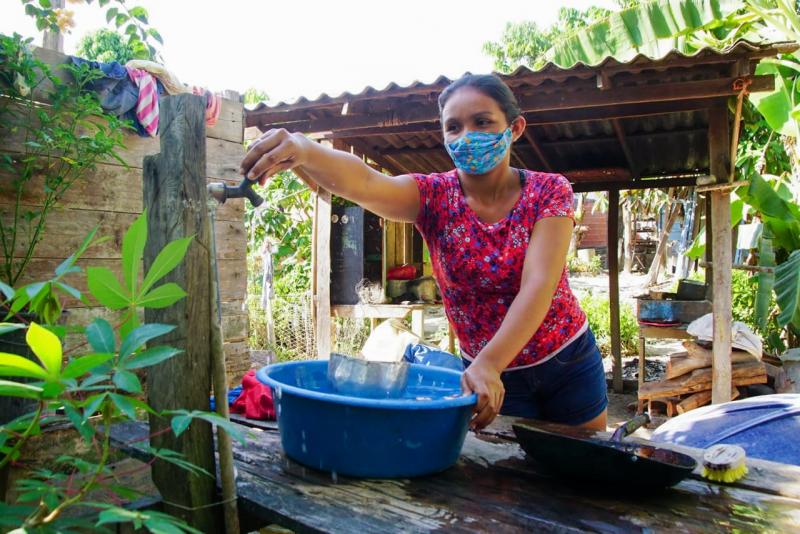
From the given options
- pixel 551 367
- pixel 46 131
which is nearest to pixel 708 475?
pixel 551 367

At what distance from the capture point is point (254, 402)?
5.81ft

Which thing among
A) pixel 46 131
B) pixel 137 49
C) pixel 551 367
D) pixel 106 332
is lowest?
pixel 551 367

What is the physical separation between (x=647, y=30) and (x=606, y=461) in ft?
23.6

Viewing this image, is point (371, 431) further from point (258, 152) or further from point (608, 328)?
point (608, 328)

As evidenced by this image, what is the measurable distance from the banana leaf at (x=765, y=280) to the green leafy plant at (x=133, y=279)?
241 inches

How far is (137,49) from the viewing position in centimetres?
373

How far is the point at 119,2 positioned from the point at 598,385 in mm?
3418

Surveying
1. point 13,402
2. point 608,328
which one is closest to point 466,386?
point 13,402

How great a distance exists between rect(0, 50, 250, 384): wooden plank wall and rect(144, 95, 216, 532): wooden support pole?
1.76 metres

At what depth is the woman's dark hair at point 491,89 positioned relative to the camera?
168 cm

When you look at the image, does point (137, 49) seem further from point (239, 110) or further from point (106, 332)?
point (106, 332)

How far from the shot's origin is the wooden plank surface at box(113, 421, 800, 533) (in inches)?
41.5

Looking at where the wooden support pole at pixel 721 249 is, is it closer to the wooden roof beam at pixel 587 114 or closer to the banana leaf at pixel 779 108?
the wooden roof beam at pixel 587 114

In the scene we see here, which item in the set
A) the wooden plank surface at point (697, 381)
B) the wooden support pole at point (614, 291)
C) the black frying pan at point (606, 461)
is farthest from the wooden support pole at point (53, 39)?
the wooden support pole at point (614, 291)
